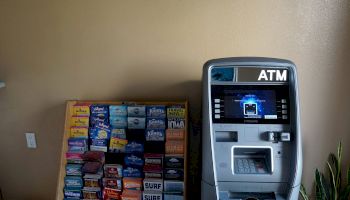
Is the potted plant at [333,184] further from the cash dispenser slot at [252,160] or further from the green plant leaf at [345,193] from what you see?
the cash dispenser slot at [252,160]

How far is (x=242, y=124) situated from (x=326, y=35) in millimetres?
885

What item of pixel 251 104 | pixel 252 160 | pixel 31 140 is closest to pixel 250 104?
pixel 251 104

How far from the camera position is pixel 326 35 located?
1677 mm

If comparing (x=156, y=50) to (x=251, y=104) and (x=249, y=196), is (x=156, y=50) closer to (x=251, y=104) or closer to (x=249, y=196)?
(x=251, y=104)

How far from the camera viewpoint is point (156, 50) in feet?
5.91

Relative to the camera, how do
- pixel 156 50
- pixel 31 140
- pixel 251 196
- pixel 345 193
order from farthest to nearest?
pixel 31 140
pixel 156 50
pixel 345 193
pixel 251 196

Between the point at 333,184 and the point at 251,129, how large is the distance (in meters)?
0.86

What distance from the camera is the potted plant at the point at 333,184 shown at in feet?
5.58

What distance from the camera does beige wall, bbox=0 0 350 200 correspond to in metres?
1.69

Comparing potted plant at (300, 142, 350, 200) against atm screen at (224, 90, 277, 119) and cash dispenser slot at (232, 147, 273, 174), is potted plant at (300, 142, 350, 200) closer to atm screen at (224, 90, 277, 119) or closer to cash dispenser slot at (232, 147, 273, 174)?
cash dispenser slot at (232, 147, 273, 174)

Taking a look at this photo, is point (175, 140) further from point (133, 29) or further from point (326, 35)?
point (326, 35)

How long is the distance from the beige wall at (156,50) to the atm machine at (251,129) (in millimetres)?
501

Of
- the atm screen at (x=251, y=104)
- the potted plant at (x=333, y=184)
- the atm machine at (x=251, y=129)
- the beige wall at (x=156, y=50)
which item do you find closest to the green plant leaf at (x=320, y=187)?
the potted plant at (x=333, y=184)

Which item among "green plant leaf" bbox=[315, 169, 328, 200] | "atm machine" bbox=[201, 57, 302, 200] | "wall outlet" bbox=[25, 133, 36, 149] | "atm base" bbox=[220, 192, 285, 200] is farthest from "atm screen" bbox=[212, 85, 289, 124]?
"wall outlet" bbox=[25, 133, 36, 149]
